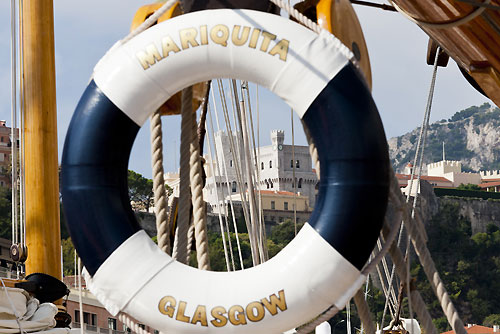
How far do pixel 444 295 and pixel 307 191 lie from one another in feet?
147

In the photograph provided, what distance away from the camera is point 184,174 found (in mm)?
1760

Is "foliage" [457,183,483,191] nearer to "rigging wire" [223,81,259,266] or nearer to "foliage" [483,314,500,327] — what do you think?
"foliage" [483,314,500,327]

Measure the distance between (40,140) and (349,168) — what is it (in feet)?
7.93

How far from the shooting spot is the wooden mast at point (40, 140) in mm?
3479

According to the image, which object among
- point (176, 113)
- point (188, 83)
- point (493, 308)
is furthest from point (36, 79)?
point (493, 308)

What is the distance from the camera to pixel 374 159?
1416 mm

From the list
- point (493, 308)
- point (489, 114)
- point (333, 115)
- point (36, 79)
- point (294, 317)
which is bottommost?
point (493, 308)

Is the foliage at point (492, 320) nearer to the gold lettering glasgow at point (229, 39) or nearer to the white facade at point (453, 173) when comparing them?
the white facade at point (453, 173)

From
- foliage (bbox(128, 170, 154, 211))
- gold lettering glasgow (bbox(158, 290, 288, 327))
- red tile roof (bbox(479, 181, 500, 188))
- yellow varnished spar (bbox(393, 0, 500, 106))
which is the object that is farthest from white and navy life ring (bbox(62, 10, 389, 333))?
red tile roof (bbox(479, 181, 500, 188))

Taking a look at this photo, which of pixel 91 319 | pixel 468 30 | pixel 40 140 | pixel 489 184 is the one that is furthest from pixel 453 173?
pixel 468 30

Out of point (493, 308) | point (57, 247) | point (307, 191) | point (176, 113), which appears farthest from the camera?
point (307, 191)

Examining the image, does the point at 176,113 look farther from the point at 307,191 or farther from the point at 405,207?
the point at 307,191

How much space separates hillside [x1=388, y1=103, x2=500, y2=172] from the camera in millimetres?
104688

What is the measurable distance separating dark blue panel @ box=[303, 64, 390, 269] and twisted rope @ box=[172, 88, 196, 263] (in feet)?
1.16
